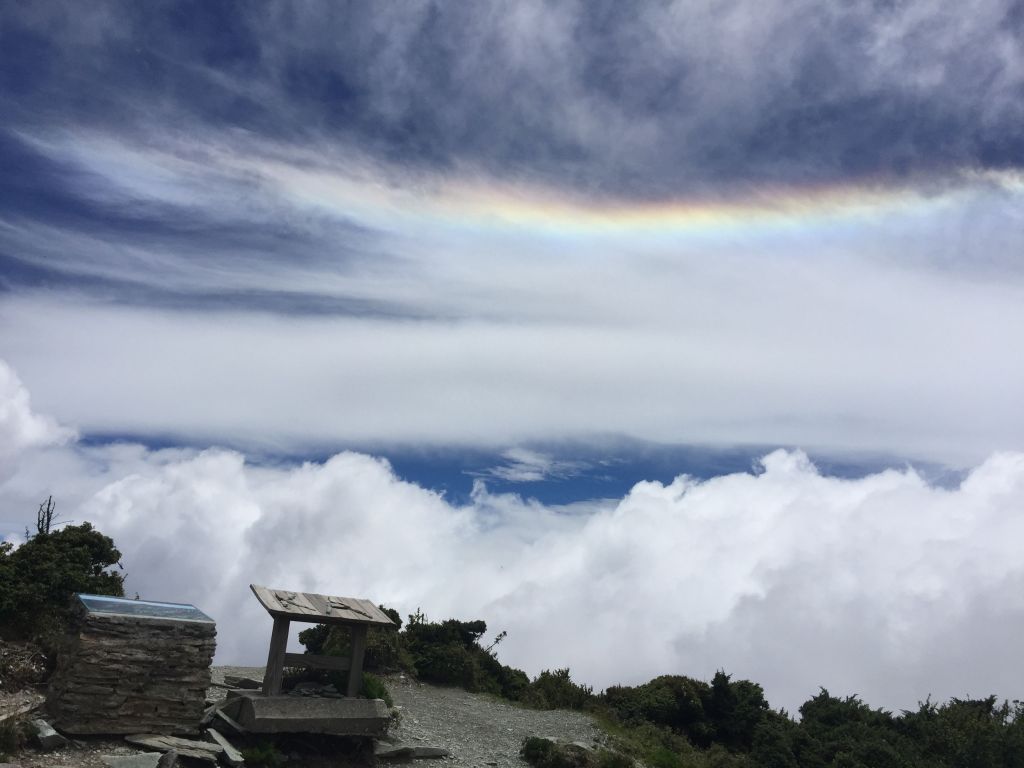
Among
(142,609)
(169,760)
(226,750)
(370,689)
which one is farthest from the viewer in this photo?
(370,689)

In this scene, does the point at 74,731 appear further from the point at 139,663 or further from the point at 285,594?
the point at 285,594

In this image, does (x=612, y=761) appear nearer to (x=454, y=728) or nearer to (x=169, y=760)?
(x=454, y=728)

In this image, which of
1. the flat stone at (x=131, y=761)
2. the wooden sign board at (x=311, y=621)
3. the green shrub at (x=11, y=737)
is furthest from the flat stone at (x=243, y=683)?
the green shrub at (x=11, y=737)

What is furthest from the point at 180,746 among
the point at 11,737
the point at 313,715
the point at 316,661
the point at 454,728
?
the point at 454,728

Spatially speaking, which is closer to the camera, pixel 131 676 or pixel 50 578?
pixel 131 676

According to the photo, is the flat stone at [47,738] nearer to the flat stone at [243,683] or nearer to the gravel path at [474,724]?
the flat stone at [243,683]

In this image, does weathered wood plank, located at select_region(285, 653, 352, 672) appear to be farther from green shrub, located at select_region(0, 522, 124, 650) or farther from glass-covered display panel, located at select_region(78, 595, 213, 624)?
green shrub, located at select_region(0, 522, 124, 650)

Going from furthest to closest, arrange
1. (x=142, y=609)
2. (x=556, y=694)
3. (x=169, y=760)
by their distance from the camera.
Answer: (x=556, y=694) < (x=142, y=609) < (x=169, y=760)
